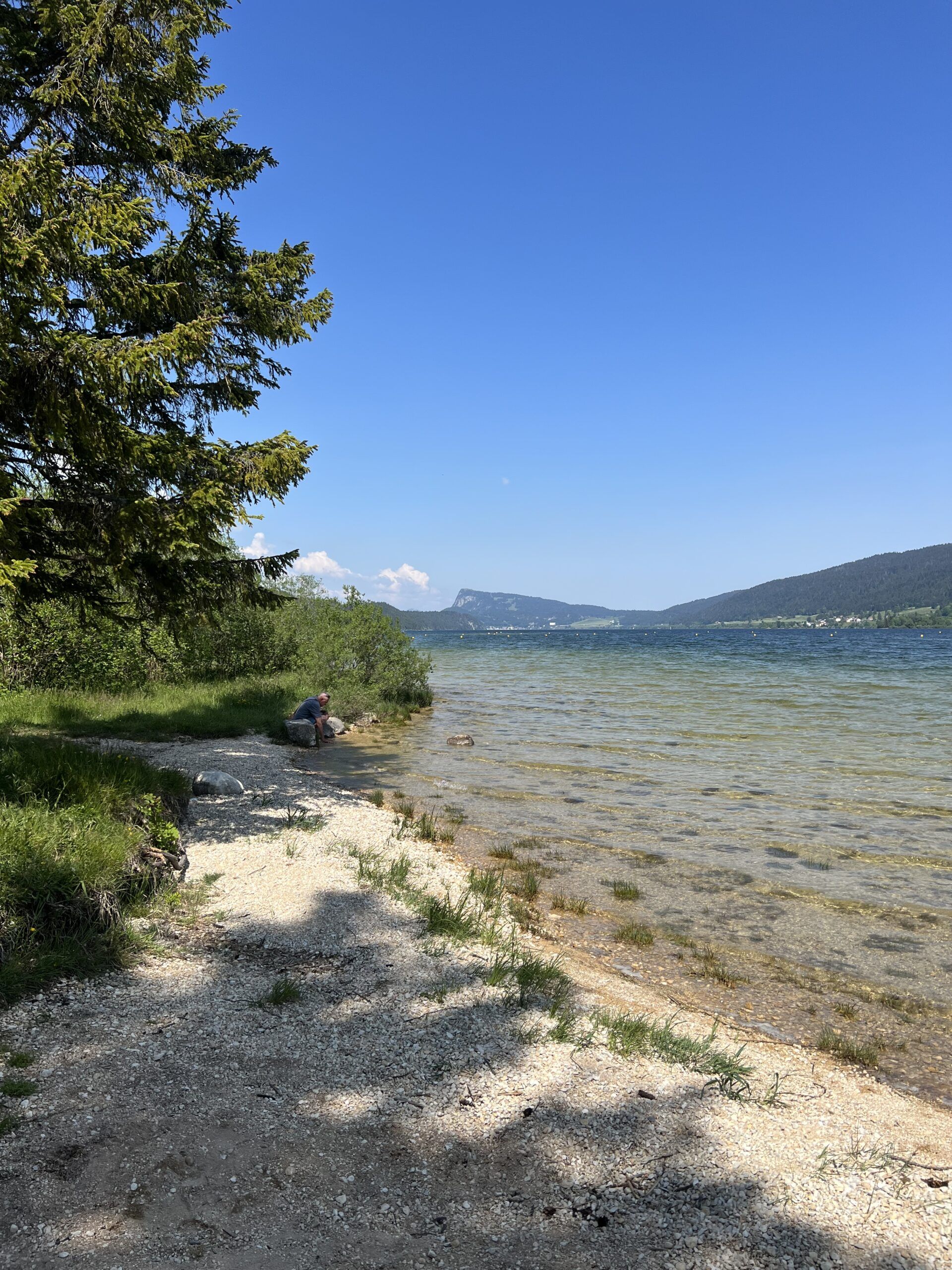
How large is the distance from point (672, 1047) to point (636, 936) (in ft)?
9.81

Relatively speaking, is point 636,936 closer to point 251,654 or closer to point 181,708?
point 181,708

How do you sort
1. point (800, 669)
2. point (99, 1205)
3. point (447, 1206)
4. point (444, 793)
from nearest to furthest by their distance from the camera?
point (99, 1205) < point (447, 1206) < point (444, 793) < point (800, 669)

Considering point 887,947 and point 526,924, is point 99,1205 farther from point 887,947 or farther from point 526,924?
point 887,947

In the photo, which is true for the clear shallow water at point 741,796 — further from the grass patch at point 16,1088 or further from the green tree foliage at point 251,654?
the grass patch at point 16,1088

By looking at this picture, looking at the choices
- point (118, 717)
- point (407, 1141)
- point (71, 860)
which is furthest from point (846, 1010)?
point (118, 717)

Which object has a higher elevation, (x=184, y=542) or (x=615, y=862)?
(x=184, y=542)

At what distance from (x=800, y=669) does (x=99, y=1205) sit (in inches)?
2258

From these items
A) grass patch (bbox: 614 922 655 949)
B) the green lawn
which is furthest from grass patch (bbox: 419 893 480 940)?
the green lawn

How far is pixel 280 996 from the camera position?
5848mm

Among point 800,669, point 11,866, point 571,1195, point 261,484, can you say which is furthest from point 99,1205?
point 800,669

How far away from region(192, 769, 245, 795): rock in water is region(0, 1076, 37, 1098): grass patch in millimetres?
8321

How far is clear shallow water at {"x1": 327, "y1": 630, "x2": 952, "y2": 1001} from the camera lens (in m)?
9.34

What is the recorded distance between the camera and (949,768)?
18.7m

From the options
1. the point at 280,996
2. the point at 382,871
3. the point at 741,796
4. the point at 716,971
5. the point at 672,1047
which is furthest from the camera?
the point at 741,796
